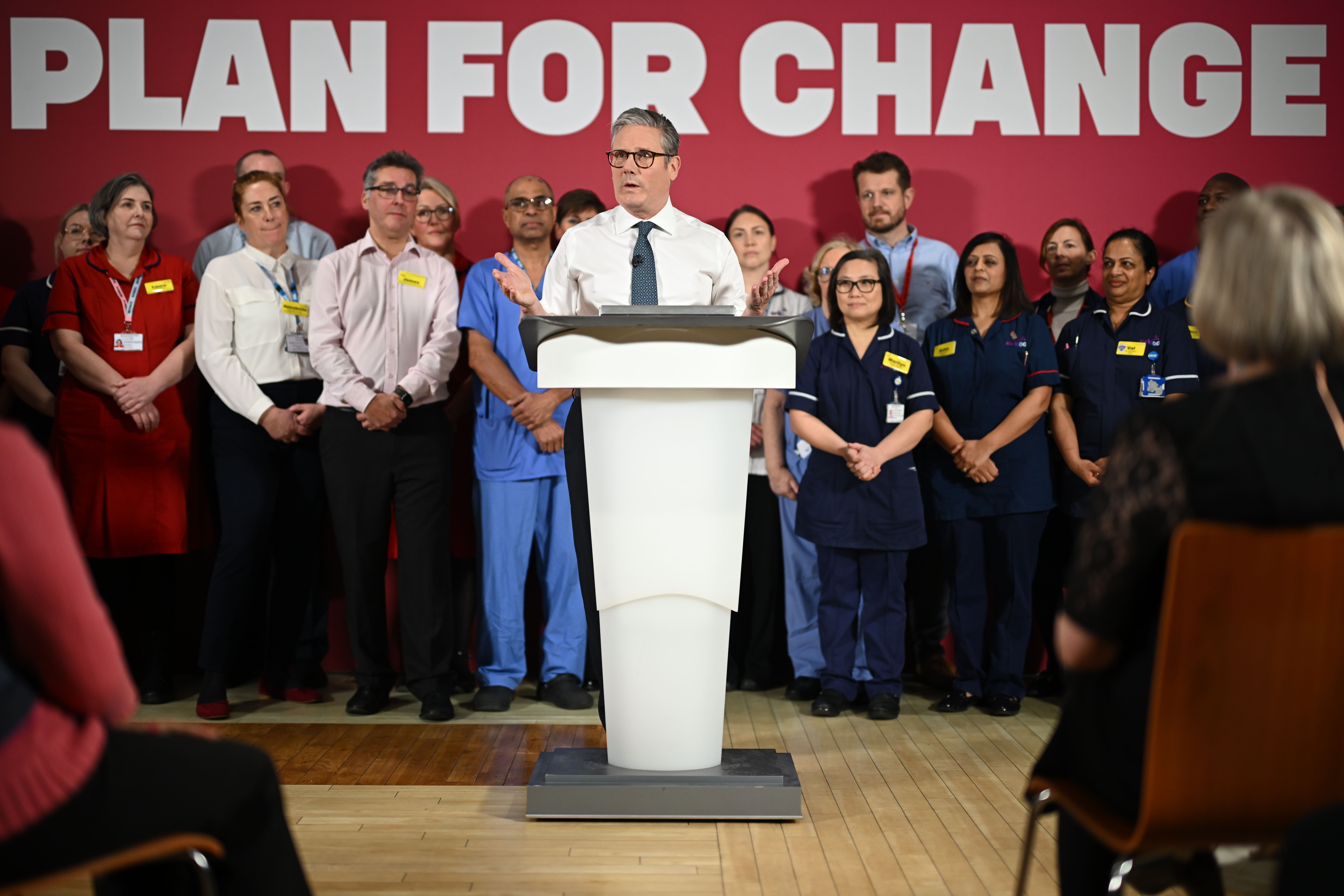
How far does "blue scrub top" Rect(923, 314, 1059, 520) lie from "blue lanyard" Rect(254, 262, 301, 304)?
95.3 inches

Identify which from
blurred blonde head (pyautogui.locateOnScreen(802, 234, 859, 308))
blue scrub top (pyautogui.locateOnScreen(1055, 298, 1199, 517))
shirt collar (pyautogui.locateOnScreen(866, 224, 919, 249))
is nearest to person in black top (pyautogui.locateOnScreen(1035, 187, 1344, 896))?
blue scrub top (pyautogui.locateOnScreen(1055, 298, 1199, 517))

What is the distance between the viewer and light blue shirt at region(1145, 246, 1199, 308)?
14.3 feet

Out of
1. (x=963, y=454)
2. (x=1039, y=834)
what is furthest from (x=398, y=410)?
(x=1039, y=834)

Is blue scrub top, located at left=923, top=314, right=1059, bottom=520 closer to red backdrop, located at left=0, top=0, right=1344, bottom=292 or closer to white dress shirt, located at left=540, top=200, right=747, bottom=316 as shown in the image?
red backdrop, located at left=0, top=0, right=1344, bottom=292

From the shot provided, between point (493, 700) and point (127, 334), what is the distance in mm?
1871

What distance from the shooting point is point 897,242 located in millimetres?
4422

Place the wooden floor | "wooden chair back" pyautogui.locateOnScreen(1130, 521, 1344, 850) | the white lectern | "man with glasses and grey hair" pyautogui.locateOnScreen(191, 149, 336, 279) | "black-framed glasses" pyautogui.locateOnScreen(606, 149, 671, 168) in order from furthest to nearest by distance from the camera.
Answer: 1. "man with glasses and grey hair" pyautogui.locateOnScreen(191, 149, 336, 279)
2. "black-framed glasses" pyautogui.locateOnScreen(606, 149, 671, 168)
3. the white lectern
4. the wooden floor
5. "wooden chair back" pyautogui.locateOnScreen(1130, 521, 1344, 850)

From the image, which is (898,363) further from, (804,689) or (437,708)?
(437,708)

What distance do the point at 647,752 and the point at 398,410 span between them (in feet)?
5.29

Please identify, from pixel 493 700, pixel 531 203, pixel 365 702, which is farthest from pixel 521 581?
pixel 531 203

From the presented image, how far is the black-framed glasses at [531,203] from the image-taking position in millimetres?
4059

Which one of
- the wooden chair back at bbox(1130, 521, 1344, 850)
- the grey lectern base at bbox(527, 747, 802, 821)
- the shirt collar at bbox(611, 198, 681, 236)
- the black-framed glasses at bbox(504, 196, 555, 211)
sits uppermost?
the black-framed glasses at bbox(504, 196, 555, 211)

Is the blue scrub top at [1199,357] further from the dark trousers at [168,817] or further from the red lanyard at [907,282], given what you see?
the dark trousers at [168,817]

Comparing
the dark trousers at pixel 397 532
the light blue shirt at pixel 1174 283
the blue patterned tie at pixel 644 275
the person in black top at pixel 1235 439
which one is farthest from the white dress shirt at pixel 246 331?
the light blue shirt at pixel 1174 283
